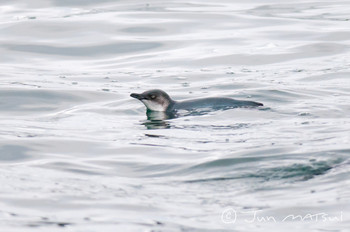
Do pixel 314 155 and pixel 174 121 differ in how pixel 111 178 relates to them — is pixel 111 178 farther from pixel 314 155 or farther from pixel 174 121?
pixel 174 121

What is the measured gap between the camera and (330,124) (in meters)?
11.7

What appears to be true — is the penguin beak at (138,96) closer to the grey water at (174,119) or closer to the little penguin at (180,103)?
the little penguin at (180,103)

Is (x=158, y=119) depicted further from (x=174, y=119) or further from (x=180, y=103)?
(x=180, y=103)

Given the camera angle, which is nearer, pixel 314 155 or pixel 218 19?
pixel 314 155

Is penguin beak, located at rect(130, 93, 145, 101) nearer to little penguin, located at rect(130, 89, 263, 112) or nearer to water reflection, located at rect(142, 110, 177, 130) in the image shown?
little penguin, located at rect(130, 89, 263, 112)

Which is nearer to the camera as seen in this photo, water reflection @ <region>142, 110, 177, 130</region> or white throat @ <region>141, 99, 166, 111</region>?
water reflection @ <region>142, 110, 177, 130</region>

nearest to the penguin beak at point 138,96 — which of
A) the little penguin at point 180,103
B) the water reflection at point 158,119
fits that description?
the little penguin at point 180,103

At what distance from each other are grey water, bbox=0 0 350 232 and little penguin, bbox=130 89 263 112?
0.22 m

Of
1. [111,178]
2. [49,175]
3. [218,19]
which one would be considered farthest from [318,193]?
[218,19]

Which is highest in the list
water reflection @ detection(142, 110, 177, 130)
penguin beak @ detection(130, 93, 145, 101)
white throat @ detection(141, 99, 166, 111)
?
penguin beak @ detection(130, 93, 145, 101)

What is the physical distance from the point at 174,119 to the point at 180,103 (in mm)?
636

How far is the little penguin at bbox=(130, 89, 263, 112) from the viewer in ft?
43.0

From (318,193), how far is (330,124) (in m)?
3.21

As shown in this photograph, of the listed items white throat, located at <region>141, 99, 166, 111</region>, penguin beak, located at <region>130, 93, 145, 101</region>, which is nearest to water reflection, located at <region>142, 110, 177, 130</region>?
white throat, located at <region>141, 99, 166, 111</region>
